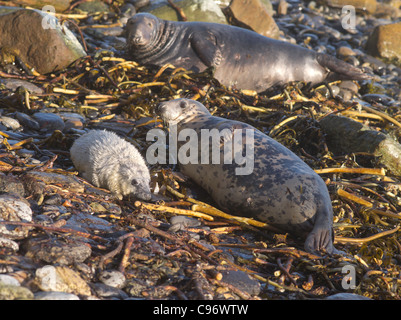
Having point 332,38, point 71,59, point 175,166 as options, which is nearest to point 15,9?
point 71,59

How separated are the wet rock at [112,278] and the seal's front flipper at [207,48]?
200 inches

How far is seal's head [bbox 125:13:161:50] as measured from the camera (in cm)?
764

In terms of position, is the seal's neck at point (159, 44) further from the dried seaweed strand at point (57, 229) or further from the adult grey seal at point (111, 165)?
the dried seaweed strand at point (57, 229)

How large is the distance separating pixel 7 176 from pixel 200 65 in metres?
4.62

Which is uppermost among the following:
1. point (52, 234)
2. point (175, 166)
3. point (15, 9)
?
point (15, 9)

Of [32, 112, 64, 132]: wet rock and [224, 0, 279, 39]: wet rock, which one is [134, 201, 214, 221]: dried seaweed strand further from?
[224, 0, 279, 39]: wet rock

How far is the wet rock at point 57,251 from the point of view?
2.80m

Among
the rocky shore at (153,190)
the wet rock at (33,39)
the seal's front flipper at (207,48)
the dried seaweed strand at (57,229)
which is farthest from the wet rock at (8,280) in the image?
the seal's front flipper at (207,48)

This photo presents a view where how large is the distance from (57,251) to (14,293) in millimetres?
483

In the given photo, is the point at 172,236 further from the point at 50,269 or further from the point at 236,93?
the point at 236,93

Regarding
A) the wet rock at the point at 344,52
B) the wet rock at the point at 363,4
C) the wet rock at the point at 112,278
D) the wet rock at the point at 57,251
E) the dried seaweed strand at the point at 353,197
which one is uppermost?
the wet rock at the point at 363,4

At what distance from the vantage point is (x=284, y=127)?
6027 millimetres

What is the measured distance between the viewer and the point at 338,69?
27.9 feet

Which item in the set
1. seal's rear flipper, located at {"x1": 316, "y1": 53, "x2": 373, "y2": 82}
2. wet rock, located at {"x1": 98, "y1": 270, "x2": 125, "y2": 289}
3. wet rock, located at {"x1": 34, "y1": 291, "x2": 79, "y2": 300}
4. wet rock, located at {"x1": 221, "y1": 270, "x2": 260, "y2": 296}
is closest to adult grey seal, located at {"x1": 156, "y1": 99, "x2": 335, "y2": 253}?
wet rock, located at {"x1": 221, "y1": 270, "x2": 260, "y2": 296}
